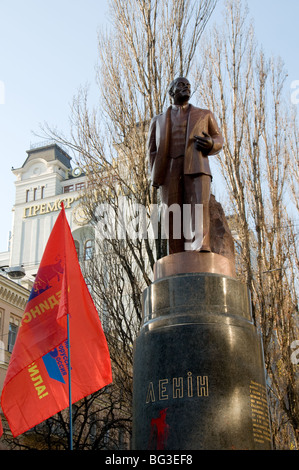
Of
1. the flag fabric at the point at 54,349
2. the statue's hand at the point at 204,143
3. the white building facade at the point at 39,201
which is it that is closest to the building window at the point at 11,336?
the white building facade at the point at 39,201

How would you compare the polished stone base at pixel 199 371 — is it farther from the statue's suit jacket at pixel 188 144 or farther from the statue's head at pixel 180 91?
the statue's head at pixel 180 91

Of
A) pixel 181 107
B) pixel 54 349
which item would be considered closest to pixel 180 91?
pixel 181 107

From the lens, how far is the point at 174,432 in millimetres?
5070

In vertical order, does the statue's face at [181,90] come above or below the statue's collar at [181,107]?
above

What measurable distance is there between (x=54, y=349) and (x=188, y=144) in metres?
2.67

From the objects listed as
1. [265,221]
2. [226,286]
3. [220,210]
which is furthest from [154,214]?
[226,286]

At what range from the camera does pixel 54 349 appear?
21.7ft

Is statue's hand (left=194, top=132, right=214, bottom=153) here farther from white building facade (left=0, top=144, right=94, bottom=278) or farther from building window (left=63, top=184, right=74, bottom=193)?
building window (left=63, top=184, right=74, bottom=193)

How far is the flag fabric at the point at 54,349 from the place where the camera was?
20.2 feet

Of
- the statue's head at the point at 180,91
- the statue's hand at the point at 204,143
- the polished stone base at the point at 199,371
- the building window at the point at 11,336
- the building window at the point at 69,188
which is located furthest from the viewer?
the building window at the point at 69,188

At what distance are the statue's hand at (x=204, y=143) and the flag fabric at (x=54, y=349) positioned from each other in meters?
1.86

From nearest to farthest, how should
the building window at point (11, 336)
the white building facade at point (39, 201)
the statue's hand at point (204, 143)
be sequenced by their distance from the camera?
the statue's hand at point (204, 143) → the building window at point (11, 336) → the white building facade at point (39, 201)

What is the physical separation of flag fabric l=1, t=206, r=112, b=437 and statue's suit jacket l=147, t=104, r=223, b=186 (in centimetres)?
136
